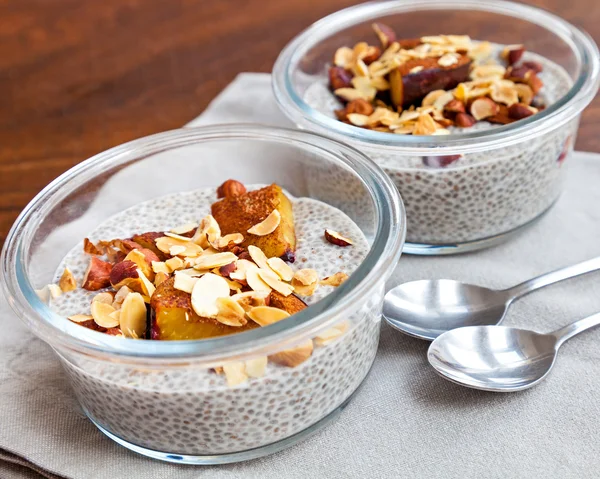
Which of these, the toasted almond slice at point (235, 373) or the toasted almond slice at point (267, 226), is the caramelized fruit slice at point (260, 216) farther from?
the toasted almond slice at point (235, 373)

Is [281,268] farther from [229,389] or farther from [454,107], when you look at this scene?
[454,107]

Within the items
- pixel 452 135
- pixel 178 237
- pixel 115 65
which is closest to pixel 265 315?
pixel 178 237

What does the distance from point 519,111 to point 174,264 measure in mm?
641

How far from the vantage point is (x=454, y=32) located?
1.72 m

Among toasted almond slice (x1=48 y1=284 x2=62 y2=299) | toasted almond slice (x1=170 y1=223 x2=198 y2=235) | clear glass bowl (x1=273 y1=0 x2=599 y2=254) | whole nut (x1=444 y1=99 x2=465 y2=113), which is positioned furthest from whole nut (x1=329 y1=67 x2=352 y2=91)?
toasted almond slice (x1=48 y1=284 x2=62 y2=299)

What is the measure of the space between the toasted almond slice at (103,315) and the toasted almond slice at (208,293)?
0.11m

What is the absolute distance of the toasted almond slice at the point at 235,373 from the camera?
93cm

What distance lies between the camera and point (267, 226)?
1142mm

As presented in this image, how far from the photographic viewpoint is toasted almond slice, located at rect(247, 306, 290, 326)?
98 cm

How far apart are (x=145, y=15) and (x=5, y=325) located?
115cm

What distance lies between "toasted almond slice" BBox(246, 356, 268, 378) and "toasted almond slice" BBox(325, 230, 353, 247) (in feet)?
0.84

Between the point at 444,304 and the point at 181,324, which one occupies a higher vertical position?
the point at 181,324

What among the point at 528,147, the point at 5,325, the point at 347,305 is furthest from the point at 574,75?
the point at 5,325

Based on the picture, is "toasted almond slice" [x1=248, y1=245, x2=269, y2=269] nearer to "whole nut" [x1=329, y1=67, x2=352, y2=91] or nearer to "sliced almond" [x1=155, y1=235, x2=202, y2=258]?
"sliced almond" [x1=155, y1=235, x2=202, y2=258]
